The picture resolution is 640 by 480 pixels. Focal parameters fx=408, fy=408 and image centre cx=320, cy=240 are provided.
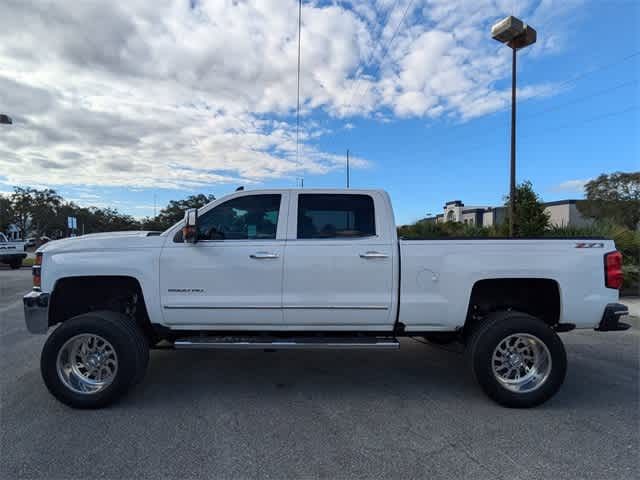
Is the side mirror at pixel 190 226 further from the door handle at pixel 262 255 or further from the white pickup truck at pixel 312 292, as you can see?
the door handle at pixel 262 255

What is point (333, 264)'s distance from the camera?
3.94 meters

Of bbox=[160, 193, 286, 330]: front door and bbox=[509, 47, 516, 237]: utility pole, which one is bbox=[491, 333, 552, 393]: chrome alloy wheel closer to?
bbox=[160, 193, 286, 330]: front door

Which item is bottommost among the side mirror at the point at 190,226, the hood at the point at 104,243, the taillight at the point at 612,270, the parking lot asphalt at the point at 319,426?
the parking lot asphalt at the point at 319,426

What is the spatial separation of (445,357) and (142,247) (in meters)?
3.95

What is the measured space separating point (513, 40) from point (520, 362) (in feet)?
42.9

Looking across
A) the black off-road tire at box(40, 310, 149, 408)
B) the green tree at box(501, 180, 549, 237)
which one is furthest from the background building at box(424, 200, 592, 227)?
the black off-road tire at box(40, 310, 149, 408)

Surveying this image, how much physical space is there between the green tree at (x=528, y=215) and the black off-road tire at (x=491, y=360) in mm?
11144

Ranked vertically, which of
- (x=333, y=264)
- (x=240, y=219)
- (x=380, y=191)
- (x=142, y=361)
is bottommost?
(x=142, y=361)

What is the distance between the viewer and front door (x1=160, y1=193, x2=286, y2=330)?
3.96 m

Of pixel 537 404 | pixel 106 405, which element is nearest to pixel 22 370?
pixel 106 405

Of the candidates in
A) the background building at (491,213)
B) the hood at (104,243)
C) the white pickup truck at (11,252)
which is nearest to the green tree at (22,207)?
the white pickup truck at (11,252)

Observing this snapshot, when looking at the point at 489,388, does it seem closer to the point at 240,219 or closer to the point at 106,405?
the point at 240,219

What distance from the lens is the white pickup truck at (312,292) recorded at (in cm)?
379

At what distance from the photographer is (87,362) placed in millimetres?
3881
